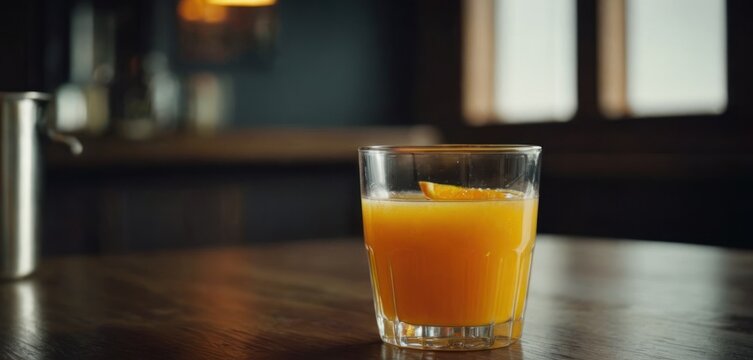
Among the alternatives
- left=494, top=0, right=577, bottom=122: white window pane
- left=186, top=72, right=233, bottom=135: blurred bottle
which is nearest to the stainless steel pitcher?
left=186, top=72, right=233, bottom=135: blurred bottle

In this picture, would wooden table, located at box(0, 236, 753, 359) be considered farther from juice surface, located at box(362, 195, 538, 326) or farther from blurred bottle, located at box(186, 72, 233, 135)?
blurred bottle, located at box(186, 72, 233, 135)

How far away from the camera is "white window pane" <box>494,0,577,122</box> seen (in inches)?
173

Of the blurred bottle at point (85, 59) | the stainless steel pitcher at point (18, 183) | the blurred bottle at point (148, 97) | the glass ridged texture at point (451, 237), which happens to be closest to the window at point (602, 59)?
the blurred bottle at point (148, 97)

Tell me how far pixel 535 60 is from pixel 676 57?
879mm

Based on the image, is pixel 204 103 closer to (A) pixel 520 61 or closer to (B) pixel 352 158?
(B) pixel 352 158

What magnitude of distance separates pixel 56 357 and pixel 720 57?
11.3 ft

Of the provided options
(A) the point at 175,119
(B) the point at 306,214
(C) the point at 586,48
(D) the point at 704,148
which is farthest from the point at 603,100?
(A) the point at 175,119

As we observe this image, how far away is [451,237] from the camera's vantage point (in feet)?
2.39

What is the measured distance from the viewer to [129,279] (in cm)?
117

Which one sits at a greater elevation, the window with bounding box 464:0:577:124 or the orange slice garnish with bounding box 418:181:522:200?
the window with bounding box 464:0:577:124

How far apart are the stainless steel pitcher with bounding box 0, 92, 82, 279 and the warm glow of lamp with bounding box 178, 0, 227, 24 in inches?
145

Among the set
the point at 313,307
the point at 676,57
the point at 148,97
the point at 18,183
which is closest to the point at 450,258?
the point at 313,307

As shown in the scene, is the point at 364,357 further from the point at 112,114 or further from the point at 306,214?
the point at 112,114

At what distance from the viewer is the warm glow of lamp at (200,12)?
187 inches
